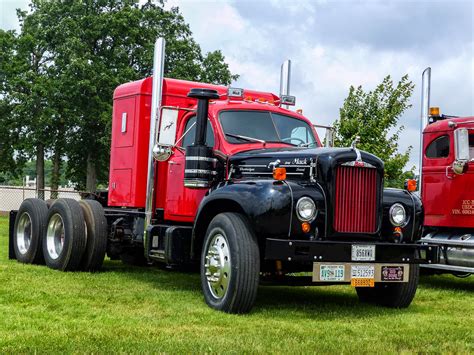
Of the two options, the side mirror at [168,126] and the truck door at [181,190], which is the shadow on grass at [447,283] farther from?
the side mirror at [168,126]

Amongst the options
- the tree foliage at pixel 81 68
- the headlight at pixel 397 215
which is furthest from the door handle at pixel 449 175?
the tree foliage at pixel 81 68

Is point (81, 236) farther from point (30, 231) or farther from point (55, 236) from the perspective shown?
point (30, 231)

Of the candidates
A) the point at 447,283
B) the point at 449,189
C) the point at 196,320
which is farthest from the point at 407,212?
the point at 447,283

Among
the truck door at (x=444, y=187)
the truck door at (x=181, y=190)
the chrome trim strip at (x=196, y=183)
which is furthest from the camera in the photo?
the truck door at (x=444, y=187)

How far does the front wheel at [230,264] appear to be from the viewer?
22.3 ft

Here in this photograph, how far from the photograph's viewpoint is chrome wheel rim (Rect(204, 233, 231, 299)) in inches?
279

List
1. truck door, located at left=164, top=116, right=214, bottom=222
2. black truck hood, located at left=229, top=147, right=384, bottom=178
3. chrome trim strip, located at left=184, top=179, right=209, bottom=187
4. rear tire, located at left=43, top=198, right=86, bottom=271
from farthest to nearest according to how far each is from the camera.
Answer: rear tire, located at left=43, top=198, right=86, bottom=271
truck door, located at left=164, top=116, right=214, bottom=222
chrome trim strip, located at left=184, top=179, right=209, bottom=187
black truck hood, located at left=229, top=147, right=384, bottom=178

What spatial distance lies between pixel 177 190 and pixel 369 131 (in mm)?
10343

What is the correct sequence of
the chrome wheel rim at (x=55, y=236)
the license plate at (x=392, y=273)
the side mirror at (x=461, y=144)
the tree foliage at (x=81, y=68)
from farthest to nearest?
the tree foliage at (x=81, y=68)
the chrome wheel rim at (x=55, y=236)
the side mirror at (x=461, y=144)
the license plate at (x=392, y=273)

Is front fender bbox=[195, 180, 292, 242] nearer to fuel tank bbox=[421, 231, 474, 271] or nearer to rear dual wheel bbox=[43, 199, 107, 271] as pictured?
rear dual wheel bbox=[43, 199, 107, 271]

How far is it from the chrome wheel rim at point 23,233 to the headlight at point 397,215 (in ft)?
21.0

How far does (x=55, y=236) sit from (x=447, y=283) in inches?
243

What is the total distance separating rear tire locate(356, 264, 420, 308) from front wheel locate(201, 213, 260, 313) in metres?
1.84

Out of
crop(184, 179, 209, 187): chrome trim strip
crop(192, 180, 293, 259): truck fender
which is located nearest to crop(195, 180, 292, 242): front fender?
crop(192, 180, 293, 259): truck fender
